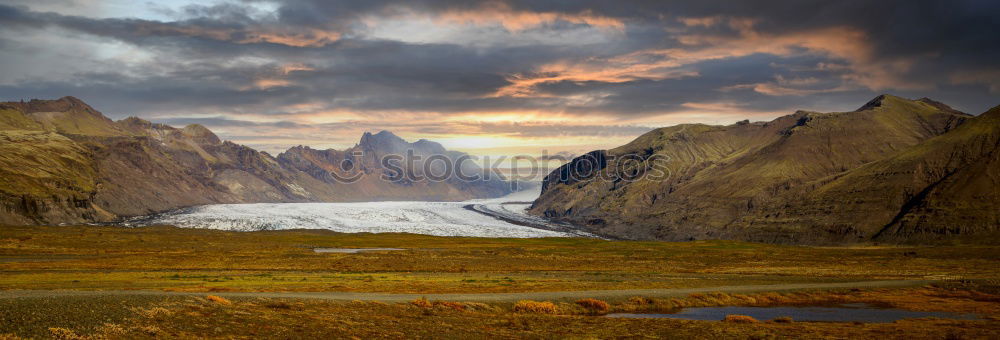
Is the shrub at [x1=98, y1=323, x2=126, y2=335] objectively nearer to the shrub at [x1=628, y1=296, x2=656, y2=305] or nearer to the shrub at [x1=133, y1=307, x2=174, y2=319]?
the shrub at [x1=133, y1=307, x2=174, y2=319]

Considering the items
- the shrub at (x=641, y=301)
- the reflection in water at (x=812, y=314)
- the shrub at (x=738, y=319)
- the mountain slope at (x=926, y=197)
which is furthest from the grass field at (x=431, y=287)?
the mountain slope at (x=926, y=197)

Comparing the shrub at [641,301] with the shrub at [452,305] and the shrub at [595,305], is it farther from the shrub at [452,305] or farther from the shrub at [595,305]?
the shrub at [452,305]

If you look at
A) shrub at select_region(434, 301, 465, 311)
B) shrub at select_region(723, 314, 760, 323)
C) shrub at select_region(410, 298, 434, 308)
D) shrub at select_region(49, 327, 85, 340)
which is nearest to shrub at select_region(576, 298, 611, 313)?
shrub at select_region(723, 314, 760, 323)

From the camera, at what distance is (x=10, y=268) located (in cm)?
6334

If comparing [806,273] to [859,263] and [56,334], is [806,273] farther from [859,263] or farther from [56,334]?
[56,334]

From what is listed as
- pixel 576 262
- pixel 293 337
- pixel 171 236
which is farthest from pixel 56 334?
pixel 171 236

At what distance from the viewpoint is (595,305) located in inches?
1689

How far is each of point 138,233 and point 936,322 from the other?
485ft

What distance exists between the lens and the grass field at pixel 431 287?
28969 millimetres

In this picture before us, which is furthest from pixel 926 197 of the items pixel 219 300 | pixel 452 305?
pixel 219 300

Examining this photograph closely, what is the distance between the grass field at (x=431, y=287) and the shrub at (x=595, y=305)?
54 cm

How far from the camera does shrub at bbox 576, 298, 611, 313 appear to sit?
4262 centimetres

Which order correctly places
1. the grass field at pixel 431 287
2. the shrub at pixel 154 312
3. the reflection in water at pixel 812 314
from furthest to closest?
the reflection in water at pixel 812 314
the grass field at pixel 431 287
the shrub at pixel 154 312

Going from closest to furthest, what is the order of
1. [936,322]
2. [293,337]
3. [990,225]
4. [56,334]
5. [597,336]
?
[56,334] < [293,337] < [597,336] < [936,322] < [990,225]
